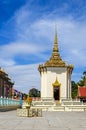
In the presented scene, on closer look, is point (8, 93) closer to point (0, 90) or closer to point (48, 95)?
point (0, 90)

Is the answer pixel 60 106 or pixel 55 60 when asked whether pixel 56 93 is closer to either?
pixel 55 60

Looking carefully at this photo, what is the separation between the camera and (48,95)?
204 ft

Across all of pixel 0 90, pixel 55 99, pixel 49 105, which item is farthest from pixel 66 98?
pixel 0 90

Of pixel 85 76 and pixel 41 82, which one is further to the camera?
pixel 85 76

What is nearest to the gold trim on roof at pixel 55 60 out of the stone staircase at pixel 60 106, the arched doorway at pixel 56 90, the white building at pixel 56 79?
the white building at pixel 56 79

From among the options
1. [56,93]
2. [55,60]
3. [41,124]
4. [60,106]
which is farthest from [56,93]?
[41,124]

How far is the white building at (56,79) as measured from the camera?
62.0m

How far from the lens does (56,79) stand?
62.6 m

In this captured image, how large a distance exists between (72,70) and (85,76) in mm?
35089

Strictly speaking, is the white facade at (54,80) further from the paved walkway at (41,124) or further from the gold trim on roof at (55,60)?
the paved walkway at (41,124)

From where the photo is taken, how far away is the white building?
62031mm

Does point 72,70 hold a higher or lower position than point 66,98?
higher

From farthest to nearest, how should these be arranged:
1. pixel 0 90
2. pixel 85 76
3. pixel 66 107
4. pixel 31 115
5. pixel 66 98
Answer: pixel 85 76
pixel 0 90
pixel 66 98
pixel 66 107
pixel 31 115

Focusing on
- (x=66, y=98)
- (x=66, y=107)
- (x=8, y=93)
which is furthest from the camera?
(x=8, y=93)
